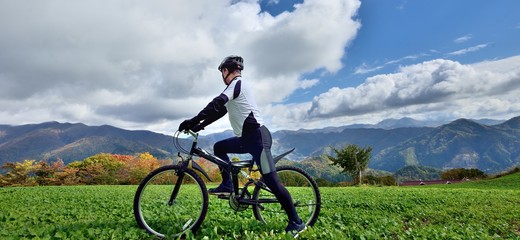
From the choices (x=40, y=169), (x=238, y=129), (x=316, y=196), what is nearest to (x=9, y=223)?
(x=238, y=129)

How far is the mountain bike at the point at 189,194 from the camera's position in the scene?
591 cm

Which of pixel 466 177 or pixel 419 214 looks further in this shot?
pixel 466 177

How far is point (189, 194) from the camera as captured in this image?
5.88m

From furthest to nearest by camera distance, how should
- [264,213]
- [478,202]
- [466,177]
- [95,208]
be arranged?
1. [466,177]
2. [478,202]
3. [95,208]
4. [264,213]

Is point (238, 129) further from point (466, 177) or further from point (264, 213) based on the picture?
point (466, 177)

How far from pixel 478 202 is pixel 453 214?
3.75 meters

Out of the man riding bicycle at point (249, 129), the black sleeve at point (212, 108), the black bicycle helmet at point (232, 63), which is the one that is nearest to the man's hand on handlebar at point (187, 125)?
the man riding bicycle at point (249, 129)

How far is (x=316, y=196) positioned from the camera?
22.2ft

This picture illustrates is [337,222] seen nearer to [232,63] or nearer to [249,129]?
[249,129]

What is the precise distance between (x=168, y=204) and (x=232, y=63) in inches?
122

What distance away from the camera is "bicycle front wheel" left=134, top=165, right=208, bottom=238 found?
5.89m

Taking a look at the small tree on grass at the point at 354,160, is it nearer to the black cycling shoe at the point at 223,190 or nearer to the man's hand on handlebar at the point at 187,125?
the black cycling shoe at the point at 223,190

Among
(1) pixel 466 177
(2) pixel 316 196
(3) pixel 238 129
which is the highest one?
(3) pixel 238 129

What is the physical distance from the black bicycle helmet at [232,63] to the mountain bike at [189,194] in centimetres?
145
